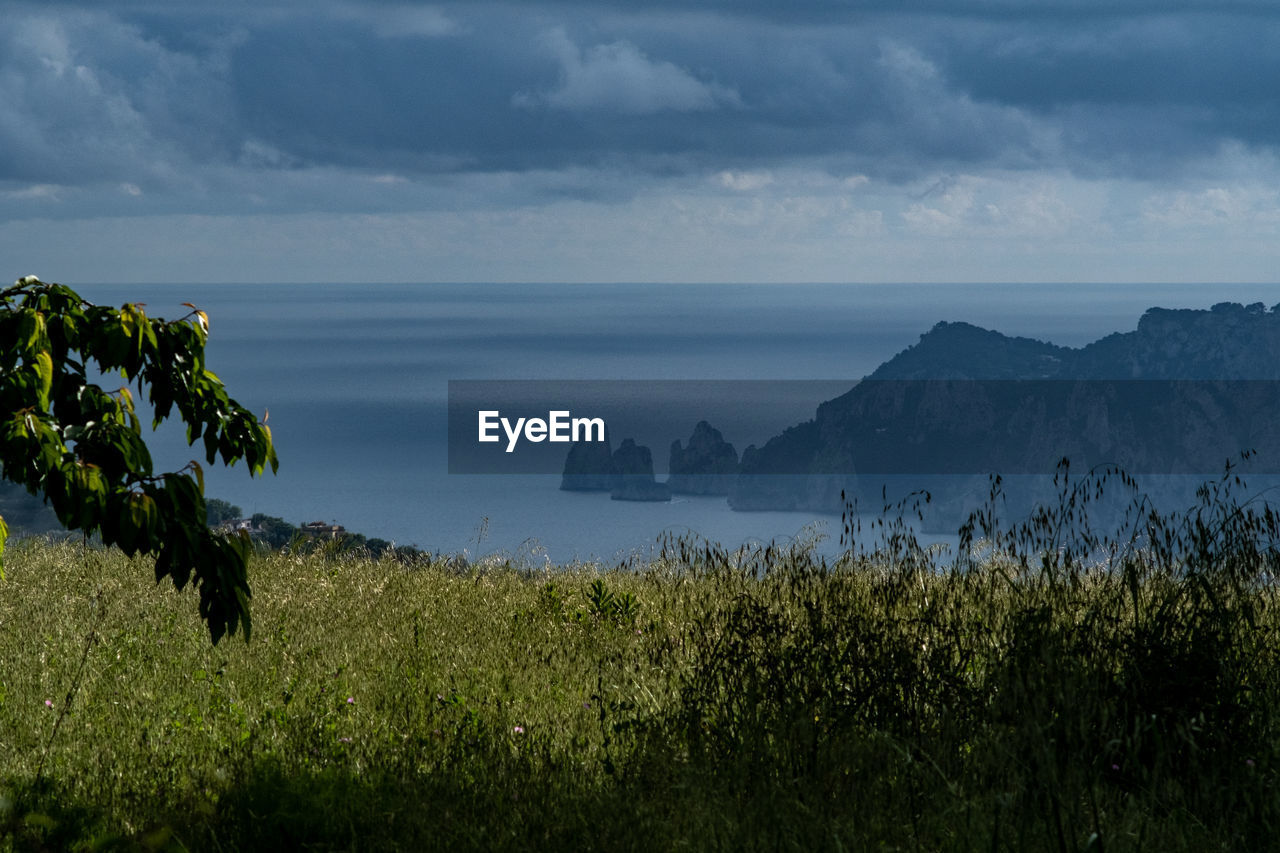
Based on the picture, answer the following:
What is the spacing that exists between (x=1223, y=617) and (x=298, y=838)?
400 cm

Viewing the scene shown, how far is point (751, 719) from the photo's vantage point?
428cm

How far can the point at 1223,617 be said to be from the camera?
430cm

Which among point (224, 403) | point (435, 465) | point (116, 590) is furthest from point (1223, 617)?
point (435, 465)

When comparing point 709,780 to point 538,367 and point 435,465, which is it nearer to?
point 435,465

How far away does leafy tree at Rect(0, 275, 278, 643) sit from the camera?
10.2 feet

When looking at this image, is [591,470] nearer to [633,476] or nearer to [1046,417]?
[633,476]

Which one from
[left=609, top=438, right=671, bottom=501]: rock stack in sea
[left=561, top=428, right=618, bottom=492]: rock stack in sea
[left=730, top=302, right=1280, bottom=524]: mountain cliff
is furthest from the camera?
[left=730, top=302, right=1280, bottom=524]: mountain cliff

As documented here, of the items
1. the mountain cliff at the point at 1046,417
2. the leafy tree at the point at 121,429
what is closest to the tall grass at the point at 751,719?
the leafy tree at the point at 121,429

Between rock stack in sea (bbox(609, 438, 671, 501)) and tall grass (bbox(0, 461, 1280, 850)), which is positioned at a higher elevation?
tall grass (bbox(0, 461, 1280, 850))

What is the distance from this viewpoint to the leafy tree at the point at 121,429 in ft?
10.2

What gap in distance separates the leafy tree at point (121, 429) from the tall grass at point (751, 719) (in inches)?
36.2

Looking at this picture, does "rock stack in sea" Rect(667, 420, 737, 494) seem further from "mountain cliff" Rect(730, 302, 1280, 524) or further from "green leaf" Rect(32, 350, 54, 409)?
"green leaf" Rect(32, 350, 54, 409)

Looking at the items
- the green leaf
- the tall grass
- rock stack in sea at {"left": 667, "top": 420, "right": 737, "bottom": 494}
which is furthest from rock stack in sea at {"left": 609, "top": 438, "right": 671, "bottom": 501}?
the green leaf

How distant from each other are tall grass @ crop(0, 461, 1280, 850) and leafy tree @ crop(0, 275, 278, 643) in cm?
92
